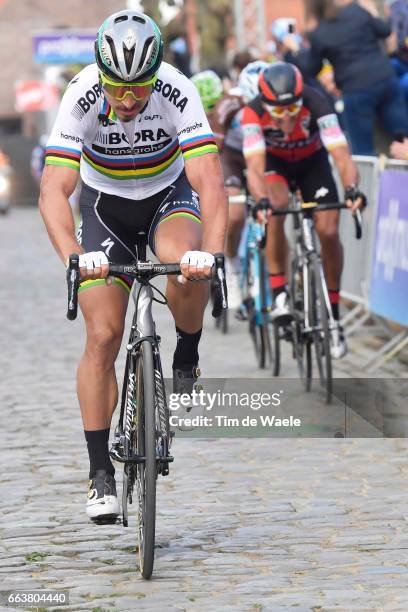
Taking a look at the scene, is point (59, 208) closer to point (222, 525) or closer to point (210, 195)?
point (210, 195)

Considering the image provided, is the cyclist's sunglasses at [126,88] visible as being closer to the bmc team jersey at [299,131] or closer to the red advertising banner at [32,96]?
the bmc team jersey at [299,131]

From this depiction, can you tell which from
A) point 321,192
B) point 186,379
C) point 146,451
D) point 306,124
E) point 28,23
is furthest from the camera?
point 28,23

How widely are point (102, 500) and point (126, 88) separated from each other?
1.56m

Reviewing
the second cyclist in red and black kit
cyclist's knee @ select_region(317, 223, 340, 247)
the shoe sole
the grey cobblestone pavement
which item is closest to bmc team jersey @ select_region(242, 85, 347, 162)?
the second cyclist in red and black kit

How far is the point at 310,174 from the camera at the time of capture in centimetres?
1058

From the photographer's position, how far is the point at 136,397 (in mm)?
5840

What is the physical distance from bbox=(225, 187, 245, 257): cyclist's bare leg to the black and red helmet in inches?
126

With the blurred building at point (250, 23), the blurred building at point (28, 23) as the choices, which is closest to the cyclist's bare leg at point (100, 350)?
the blurred building at point (250, 23)

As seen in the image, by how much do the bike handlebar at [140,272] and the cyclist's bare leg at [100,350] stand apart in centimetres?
36

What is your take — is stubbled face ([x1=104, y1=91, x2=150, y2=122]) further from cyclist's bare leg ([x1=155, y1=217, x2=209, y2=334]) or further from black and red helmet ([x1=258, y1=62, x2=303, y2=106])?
black and red helmet ([x1=258, y1=62, x2=303, y2=106])

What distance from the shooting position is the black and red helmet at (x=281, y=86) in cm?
996

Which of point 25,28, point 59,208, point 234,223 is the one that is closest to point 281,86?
point 234,223

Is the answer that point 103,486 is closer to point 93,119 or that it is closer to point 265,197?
point 93,119

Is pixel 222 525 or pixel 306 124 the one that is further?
pixel 306 124
